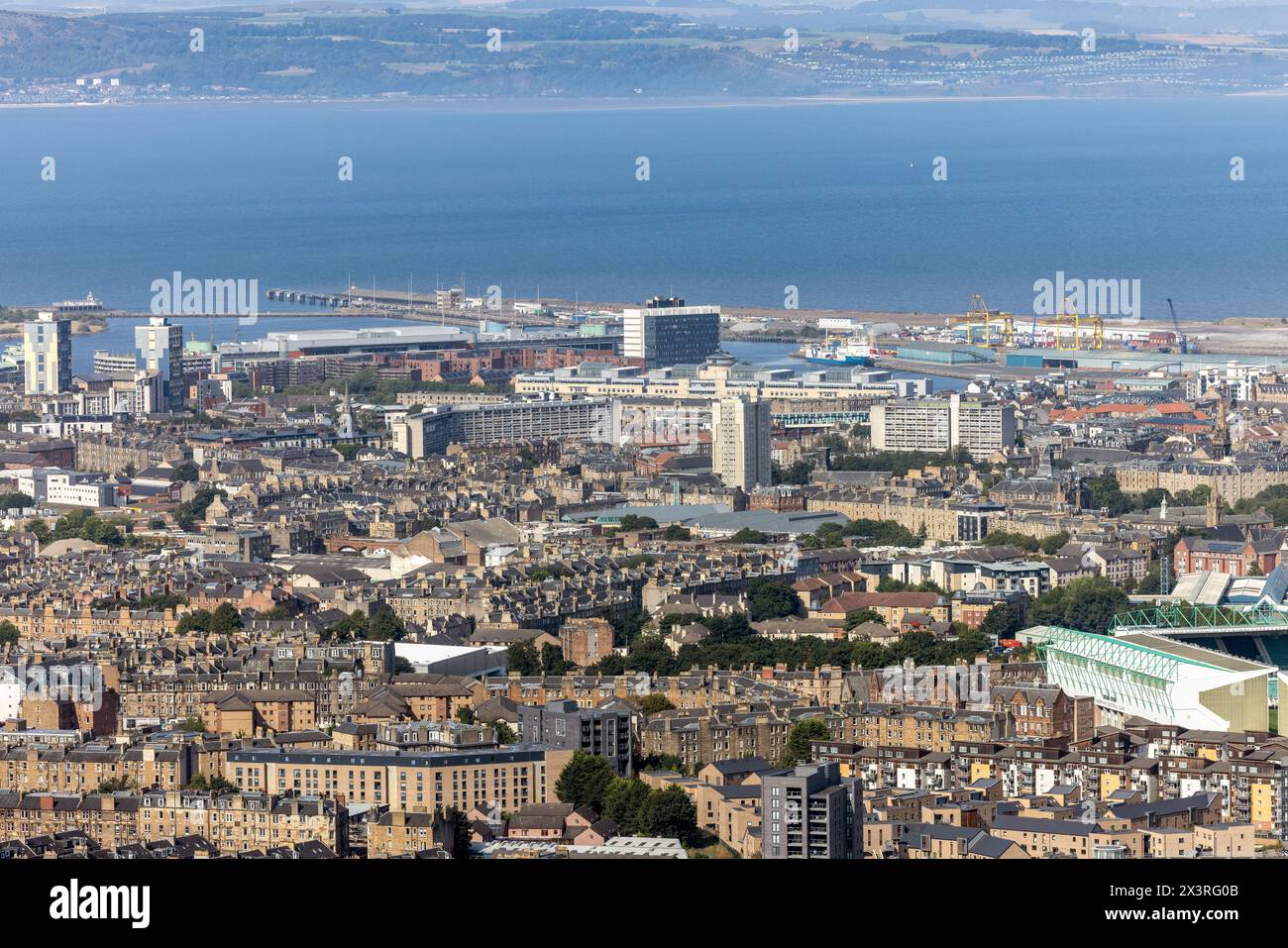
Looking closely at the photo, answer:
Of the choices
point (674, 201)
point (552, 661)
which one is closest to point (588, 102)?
point (674, 201)

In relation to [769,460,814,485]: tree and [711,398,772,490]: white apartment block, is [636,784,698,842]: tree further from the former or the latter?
[769,460,814,485]: tree

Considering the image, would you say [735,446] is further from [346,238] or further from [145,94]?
[145,94]

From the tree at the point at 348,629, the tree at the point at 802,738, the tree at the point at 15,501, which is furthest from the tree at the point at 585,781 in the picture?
the tree at the point at 15,501

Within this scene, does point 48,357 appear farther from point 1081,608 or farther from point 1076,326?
point 1081,608

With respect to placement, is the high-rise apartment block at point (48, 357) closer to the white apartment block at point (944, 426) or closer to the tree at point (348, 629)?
the white apartment block at point (944, 426)
